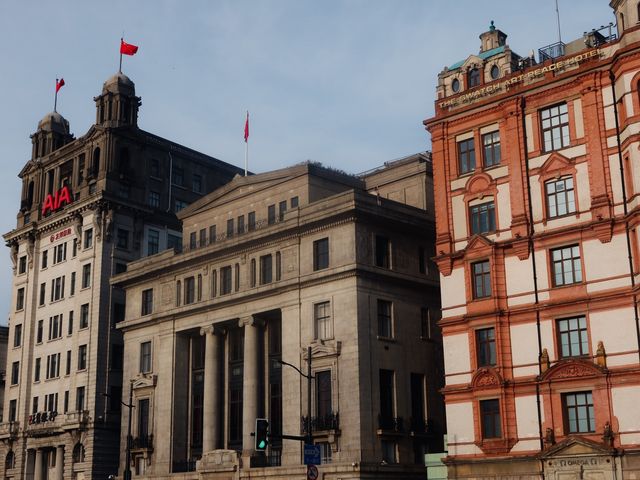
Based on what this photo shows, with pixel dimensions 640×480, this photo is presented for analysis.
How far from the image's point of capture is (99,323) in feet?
305

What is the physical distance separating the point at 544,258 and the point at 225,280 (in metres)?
31.2

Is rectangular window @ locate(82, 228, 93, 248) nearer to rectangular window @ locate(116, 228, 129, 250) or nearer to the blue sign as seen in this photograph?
rectangular window @ locate(116, 228, 129, 250)

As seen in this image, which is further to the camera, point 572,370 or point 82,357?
point 82,357

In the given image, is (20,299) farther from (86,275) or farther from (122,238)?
(122,238)

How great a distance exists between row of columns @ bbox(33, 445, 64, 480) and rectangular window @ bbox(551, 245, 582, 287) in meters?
59.0

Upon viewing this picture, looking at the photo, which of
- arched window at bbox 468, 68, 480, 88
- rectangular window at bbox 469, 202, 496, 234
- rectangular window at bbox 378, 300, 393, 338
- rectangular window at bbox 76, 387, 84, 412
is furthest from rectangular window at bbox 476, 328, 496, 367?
rectangular window at bbox 76, 387, 84, 412

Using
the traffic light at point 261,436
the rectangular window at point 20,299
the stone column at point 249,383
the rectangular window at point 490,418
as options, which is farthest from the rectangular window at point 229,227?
the rectangular window at point 20,299

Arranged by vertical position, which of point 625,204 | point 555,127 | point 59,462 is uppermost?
point 555,127

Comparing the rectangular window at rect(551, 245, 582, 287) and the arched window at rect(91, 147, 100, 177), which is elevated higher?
the arched window at rect(91, 147, 100, 177)

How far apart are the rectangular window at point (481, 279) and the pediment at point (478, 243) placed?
3.18ft

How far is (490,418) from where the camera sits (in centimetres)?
5534

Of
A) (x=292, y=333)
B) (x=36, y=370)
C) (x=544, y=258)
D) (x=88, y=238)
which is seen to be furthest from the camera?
(x=36, y=370)

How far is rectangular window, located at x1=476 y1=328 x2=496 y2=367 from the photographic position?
5603 cm

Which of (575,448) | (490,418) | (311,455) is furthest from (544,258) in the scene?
(311,455)
